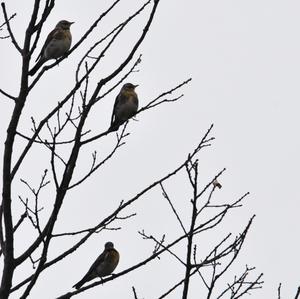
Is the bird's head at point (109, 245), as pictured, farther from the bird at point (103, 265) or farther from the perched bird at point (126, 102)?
the perched bird at point (126, 102)

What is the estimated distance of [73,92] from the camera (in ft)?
12.4

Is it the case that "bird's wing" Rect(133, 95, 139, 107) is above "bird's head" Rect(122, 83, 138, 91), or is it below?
below

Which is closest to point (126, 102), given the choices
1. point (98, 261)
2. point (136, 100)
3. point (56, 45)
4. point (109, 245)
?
point (136, 100)

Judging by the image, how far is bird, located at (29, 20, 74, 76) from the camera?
377 inches

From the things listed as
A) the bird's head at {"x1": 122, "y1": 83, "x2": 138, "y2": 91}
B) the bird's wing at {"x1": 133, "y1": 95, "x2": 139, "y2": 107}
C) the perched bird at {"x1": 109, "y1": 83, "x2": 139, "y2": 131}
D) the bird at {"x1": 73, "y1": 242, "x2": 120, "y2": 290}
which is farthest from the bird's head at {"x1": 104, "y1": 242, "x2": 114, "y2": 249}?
the bird's head at {"x1": 122, "y1": 83, "x2": 138, "y2": 91}

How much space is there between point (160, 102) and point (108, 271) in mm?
5486

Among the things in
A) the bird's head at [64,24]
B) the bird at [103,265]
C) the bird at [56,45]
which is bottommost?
the bird at [103,265]

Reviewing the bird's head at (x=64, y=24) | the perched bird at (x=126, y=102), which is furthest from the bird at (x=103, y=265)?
the bird's head at (x=64, y=24)

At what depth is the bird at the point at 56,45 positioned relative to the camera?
959 cm

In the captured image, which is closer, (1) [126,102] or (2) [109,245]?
(2) [109,245]

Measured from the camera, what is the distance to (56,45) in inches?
380

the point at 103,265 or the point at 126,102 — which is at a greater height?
the point at 126,102

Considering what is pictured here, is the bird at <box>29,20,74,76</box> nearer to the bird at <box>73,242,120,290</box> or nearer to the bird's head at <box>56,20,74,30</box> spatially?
the bird's head at <box>56,20,74,30</box>

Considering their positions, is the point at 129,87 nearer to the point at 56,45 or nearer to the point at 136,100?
the point at 136,100
